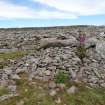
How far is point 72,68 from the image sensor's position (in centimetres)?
1830

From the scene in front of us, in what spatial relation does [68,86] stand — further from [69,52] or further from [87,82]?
[69,52]

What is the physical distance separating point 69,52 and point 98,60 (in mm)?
1788

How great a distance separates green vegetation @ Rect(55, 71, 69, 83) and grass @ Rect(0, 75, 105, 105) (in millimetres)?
686

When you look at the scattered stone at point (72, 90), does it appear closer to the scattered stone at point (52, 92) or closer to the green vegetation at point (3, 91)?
the scattered stone at point (52, 92)

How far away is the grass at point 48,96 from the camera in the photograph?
50.9 ft

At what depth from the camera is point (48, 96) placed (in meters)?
15.9

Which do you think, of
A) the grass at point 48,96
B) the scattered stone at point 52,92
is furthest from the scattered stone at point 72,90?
the scattered stone at point 52,92

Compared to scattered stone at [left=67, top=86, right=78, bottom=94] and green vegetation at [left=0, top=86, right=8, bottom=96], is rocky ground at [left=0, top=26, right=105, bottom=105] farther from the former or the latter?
green vegetation at [left=0, top=86, right=8, bottom=96]

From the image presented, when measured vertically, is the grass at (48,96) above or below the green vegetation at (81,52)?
below

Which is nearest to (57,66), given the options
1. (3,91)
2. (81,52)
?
(81,52)

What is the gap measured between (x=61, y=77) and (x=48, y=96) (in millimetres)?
1711

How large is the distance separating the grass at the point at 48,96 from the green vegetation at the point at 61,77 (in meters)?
0.69

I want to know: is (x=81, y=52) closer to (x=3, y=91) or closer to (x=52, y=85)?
(x=52, y=85)

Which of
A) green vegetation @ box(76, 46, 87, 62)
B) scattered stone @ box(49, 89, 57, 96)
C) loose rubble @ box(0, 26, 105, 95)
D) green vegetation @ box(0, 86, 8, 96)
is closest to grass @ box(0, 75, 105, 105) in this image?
scattered stone @ box(49, 89, 57, 96)
